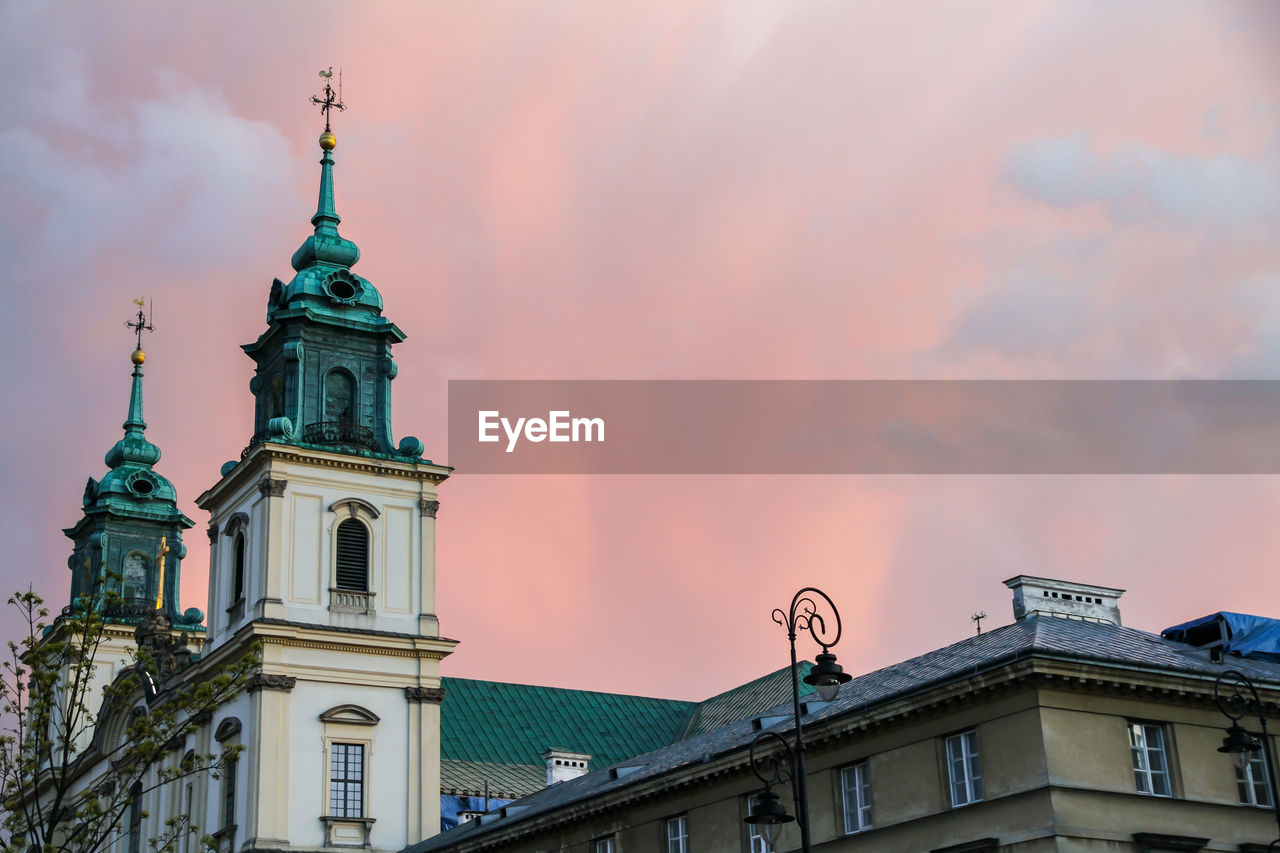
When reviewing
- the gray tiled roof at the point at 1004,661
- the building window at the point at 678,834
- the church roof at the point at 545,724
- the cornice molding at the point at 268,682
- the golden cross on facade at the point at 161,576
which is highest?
the golden cross on facade at the point at 161,576

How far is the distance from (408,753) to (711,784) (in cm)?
2221

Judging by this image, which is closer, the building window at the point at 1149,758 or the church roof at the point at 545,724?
the building window at the point at 1149,758

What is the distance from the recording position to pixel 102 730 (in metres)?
69.4

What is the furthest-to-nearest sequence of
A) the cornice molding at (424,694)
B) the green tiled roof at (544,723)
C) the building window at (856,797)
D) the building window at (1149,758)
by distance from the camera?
the green tiled roof at (544,723), the cornice molding at (424,694), the building window at (856,797), the building window at (1149,758)

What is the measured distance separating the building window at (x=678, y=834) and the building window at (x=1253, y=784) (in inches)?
489

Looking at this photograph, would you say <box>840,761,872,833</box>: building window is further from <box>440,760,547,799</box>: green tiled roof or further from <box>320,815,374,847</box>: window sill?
<box>440,760,547,799</box>: green tiled roof

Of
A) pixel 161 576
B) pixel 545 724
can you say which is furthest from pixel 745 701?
pixel 161 576

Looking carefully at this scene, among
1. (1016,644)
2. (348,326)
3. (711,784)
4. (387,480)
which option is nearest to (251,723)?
(387,480)

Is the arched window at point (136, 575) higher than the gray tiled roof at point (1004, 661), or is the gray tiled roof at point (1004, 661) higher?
the arched window at point (136, 575)

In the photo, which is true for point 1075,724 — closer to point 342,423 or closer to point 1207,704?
point 1207,704

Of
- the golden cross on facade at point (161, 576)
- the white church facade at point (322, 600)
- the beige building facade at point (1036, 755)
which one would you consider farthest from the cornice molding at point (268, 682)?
the golden cross on facade at point (161, 576)

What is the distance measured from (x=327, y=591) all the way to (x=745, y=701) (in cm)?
2172

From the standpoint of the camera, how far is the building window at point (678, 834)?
3903 cm

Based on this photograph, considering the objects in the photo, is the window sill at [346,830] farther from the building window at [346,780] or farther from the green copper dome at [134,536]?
the green copper dome at [134,536]
